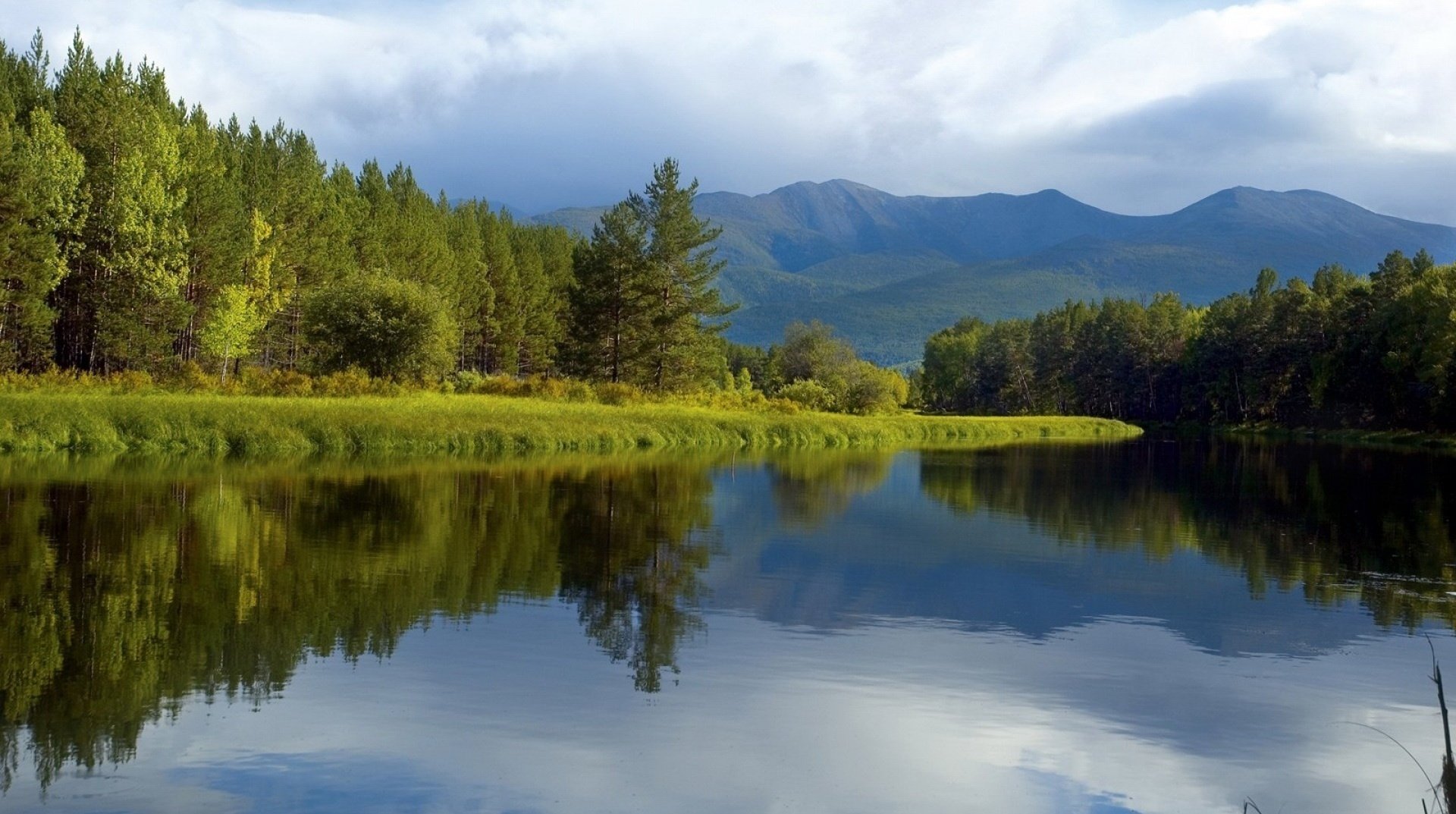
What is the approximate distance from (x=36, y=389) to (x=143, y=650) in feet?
117

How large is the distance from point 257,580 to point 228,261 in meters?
47.4

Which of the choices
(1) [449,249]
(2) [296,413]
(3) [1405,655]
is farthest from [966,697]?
(1) [449,249]

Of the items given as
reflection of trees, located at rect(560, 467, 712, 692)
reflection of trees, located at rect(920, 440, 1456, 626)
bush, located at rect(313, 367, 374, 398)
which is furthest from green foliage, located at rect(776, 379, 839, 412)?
reflection of trees, located at rect(560, 467, 712, 692)

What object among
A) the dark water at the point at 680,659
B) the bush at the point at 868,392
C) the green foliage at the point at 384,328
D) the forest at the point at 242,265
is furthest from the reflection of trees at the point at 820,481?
the bush at the point at 868,392

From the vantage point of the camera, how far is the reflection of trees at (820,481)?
97.4 ft

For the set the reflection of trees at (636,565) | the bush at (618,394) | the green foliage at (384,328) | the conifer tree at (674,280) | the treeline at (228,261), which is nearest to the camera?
the reflection of trees at (636,565)

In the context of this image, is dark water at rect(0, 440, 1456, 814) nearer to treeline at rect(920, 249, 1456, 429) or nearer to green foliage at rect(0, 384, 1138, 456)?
green foliage at rect(0, 384, 1138, 456)

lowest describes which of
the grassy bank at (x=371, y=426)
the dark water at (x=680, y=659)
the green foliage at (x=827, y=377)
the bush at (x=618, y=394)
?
the dark water at (x=680, y=659)

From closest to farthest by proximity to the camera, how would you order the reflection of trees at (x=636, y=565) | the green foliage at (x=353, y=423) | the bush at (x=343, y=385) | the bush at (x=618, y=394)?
the reflection of trees at (x=636, y=565) → the green foliage at (x=353, y=423) → the bush at (x=343, y=385) → the bush at (x=618, y=394)

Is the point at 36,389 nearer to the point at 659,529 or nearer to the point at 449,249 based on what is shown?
the point at 659,529

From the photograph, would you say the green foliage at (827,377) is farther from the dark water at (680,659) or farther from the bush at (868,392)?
the dark water at (680,659)

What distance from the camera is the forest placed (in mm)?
49281

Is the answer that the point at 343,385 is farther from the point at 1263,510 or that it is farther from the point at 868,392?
the point at 868,392

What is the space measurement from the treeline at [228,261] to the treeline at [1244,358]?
56325 mm
